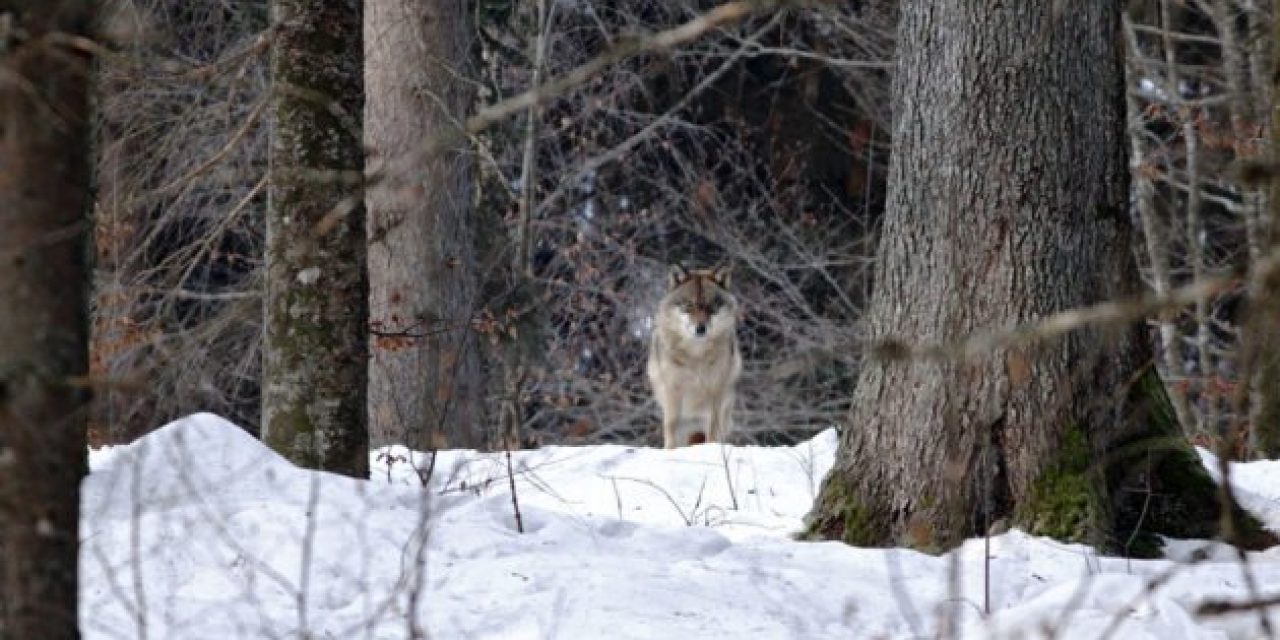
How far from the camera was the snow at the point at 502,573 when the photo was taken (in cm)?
595

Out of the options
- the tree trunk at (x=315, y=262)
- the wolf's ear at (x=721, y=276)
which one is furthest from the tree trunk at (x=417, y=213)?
the tree trunk at (x=315, y=262)

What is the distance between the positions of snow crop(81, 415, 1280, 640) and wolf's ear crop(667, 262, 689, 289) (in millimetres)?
7402

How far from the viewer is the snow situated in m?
5.95

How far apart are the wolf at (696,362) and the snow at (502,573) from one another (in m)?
6.53

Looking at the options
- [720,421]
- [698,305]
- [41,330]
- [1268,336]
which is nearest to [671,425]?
[720,421]

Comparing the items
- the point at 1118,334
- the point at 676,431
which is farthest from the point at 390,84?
the point at 1118,334

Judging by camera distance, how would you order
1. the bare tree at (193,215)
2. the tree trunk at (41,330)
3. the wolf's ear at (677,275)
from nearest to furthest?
the tree trunk at (41,330) < the bare tree at (193,215) < the wolf's ear at (677,275)

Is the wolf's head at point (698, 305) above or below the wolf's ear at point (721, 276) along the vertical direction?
below

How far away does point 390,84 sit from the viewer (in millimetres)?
13516

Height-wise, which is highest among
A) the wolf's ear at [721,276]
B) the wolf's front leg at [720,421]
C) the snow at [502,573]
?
the wolf's ear at [721,276]

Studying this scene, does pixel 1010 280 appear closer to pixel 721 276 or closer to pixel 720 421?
pixel 720 421

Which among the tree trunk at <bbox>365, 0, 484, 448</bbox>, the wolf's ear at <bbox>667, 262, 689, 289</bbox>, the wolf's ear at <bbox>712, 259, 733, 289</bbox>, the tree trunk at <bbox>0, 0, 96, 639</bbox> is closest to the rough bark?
the tree trunk at <bbox>0, 0, 96, 639</bbox>

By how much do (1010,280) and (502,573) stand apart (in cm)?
254

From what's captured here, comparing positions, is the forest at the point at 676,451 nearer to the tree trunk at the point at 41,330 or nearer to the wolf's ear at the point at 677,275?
the tree trunk at the point at 41,330
